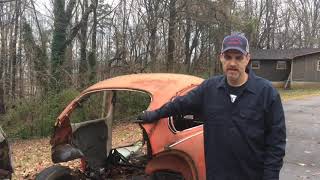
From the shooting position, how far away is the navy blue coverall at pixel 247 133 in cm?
345

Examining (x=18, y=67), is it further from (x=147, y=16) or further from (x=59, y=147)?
(x=59, y=147)

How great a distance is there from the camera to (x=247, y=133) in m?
3.48

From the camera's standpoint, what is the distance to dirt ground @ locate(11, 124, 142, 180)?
972cm

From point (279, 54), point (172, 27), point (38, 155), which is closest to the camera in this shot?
point (38, 155)

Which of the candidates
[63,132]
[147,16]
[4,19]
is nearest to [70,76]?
[147,16]

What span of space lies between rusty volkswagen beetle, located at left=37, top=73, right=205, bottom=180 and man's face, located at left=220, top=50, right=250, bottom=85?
205cm

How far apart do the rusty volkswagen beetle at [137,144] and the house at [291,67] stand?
41.9 meters

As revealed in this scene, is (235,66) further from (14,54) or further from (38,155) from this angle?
(14,54)

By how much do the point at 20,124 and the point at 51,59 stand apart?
5.17m

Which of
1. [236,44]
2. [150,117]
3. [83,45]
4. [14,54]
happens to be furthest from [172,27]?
[236,44]

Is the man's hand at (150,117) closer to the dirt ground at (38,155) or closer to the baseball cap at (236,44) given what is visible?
the baseball cap at (236,44)

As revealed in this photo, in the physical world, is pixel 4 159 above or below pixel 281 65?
below

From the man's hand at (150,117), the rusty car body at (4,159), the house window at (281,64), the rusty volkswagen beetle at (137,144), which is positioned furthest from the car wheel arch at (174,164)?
the house window at (281,64)

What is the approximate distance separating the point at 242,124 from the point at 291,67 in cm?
4712
